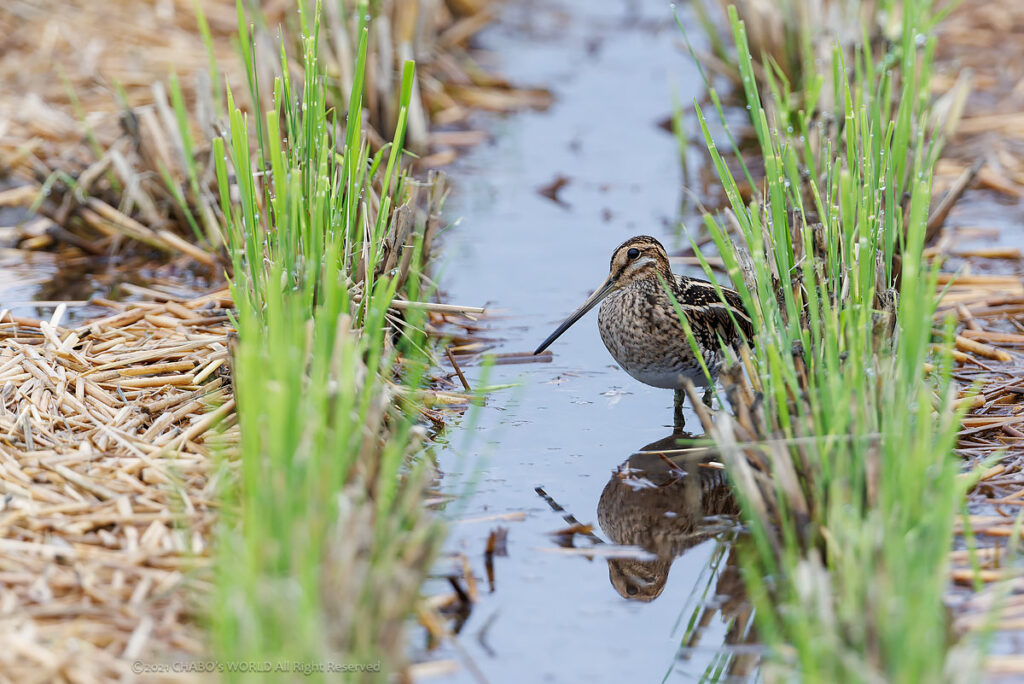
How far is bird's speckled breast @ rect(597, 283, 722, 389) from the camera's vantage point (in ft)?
15.6

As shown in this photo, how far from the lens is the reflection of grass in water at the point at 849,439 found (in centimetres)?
277

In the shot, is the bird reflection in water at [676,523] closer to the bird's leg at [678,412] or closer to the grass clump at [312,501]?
the bird's leg at [678,412]

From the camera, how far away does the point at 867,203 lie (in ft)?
13.6

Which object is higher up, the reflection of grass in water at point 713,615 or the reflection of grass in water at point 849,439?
the reflection of grass in water at point 849,439

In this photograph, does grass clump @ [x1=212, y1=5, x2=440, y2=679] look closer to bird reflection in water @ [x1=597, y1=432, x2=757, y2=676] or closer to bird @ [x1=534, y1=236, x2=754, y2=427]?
bird reflection in water @ [x1=597, y1=432, x2=757, y2=676]

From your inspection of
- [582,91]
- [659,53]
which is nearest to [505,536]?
[582,91]

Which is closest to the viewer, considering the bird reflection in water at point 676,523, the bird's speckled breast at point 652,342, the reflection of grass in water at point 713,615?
the reflection of grass in water at point 713,615

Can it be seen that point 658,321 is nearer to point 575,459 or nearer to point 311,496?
point 575,459

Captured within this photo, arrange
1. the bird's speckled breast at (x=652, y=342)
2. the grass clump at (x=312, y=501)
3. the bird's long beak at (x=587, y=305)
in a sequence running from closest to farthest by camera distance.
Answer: the grass clump at (x=312, y=501), the bird's speckled breast at (x=652, y=342), the bird's long beak at (x=587, y=305)

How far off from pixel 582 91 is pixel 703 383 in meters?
4.49

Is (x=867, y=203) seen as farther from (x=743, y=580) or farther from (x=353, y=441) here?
(x=353, y=441)

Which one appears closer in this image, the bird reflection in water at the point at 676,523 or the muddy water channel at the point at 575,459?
the muddy water channel at the point at 575,459

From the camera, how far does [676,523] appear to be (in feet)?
13.1

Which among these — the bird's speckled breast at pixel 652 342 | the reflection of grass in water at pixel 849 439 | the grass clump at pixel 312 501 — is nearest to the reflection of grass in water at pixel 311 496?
the grass clump at pixel 312 501
